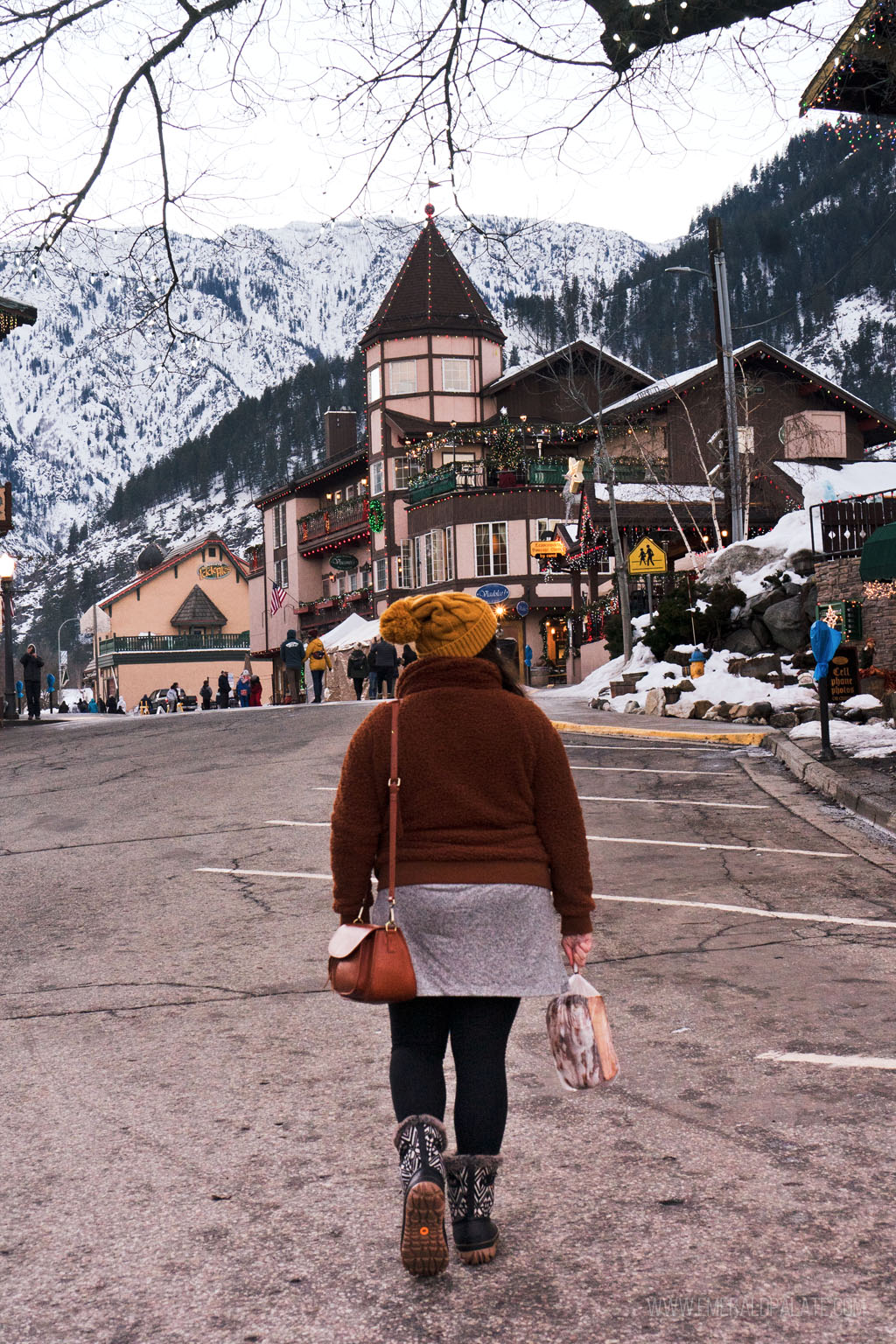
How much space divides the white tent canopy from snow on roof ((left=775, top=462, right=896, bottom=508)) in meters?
16.4

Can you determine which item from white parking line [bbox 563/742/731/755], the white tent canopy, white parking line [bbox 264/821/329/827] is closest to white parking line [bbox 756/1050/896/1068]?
white parking line [bbox 264/821/329/827]

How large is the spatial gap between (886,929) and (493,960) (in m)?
4.46

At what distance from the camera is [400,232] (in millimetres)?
9148

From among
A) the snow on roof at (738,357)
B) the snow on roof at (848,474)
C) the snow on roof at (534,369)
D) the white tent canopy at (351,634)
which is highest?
the snow on roof at (534,369)

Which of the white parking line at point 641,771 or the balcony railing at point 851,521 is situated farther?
the balcony railing at point 851,521

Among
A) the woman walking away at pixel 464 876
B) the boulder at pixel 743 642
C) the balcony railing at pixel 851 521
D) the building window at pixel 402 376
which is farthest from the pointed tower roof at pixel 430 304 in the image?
the woman walking away at pixel 464 876

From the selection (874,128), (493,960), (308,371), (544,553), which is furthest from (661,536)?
(308,371)

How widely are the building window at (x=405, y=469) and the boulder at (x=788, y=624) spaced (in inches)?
1273

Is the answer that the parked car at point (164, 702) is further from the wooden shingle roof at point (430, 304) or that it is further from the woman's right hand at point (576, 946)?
the woman's right hand at point (576, 946)

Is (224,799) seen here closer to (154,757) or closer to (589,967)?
(154,757)

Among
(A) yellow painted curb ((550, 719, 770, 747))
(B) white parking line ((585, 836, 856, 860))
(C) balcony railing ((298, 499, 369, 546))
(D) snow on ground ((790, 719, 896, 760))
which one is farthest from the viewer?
(C) balcony railing ((298, 499, 369, 546))

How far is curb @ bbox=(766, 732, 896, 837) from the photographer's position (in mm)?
10646

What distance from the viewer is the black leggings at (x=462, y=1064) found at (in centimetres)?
327

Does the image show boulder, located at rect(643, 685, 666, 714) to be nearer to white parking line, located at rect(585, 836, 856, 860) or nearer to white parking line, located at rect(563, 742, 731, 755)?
white parking line, located at rect(563, 742, 731, 755)
